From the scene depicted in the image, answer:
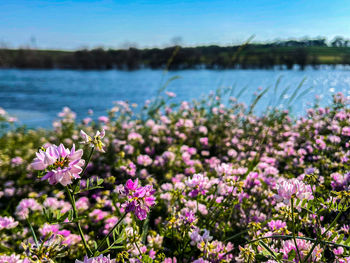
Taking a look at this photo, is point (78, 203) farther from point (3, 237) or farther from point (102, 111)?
point (102, 111)

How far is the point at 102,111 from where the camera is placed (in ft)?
18.4

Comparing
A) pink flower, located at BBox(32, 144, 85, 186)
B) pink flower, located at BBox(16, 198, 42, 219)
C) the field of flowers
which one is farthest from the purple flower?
pink flower, located at BBox(16, 198, 42, 219)

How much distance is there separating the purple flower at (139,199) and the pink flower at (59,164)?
0.53ft

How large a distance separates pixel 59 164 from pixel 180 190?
0.84 meters

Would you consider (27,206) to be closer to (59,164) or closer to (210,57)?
(59,164)

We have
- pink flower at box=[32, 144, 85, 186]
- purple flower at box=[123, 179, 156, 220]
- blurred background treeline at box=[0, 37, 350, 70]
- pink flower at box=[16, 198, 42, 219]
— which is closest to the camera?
pink flower at box=[32, 144, 85, 186]

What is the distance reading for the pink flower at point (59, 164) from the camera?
27.8 inches

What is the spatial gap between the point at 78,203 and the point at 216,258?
120cm

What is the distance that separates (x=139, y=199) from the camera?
0.82 meters

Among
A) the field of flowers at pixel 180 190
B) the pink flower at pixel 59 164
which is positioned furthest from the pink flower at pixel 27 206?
the pink flower at pixel 59 164

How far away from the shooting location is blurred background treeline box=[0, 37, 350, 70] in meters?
4.57

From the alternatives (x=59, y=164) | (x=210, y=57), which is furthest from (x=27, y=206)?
(x=210, y=57)

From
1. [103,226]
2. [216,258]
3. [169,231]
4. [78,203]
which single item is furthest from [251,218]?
[78,203]

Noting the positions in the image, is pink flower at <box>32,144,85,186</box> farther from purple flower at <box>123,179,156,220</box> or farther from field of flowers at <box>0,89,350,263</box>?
purple flower at <box>123,179,156,220</box>
